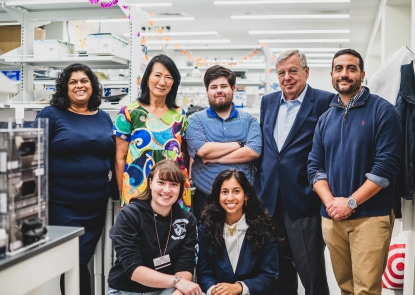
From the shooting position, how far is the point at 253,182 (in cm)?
285

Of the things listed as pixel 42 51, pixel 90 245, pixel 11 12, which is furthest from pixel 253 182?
pixel 11 12

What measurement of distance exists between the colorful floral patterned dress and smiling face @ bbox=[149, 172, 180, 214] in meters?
0.29

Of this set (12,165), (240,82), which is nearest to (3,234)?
(12,165)

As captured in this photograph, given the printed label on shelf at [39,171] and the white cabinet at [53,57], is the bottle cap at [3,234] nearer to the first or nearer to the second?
the printed label on shelf at [39,171]

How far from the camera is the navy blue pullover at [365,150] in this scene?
2328mm

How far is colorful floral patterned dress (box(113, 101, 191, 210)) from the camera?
8.73 feet

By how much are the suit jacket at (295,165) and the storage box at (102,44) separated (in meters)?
1.53

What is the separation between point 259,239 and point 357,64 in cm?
106

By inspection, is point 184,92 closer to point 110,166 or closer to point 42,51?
point 42,51

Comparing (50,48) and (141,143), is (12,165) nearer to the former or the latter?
(141,143)

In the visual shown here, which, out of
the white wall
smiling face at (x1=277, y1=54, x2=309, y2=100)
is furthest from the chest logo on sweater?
the white wall

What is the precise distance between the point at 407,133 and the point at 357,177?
0.36 metres

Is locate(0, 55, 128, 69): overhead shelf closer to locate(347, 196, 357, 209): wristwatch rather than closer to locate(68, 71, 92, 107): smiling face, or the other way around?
locate(68, 71, 92, 107): smiling face

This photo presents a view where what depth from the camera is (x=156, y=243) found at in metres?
2.36
